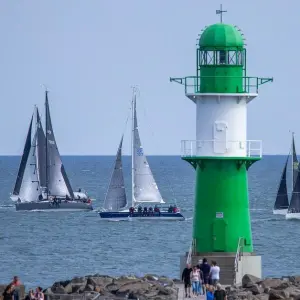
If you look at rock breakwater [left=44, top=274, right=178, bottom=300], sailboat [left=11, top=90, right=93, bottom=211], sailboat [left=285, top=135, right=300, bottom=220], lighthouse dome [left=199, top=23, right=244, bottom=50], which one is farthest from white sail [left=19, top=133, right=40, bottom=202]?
lighthouse dome [left=199, top=23, right=244, bottom=50]

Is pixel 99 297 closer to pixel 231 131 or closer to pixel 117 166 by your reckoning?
pixel 231 131

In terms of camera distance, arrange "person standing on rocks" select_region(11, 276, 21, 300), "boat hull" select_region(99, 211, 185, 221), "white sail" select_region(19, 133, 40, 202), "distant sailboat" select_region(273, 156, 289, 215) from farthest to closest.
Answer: "white sail" select_region(19, 133, 40, 202)
"distant sailboat" select_region(273, 156, 289, 215)
"boat hull" select_region(99, 211, 185, 221)
"person standing on rocks" select_region(11, 276, 21, 300)

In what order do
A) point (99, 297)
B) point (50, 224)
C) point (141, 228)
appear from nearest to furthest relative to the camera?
point (99, 297), point (141, 228), point (50, 224)

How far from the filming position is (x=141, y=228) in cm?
8400

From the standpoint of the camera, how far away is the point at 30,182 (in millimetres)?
107688

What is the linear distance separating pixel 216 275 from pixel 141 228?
55915 mm

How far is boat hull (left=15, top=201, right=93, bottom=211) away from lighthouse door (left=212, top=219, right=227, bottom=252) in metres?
74.8

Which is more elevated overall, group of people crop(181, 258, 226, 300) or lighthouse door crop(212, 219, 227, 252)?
lighthouse door crop(212, 219, 227, 252)

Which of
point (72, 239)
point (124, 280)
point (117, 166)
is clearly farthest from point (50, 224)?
point (124, 280)

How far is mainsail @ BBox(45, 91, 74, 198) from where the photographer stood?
10644 centimetres

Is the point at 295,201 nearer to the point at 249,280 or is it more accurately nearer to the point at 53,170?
the point at 53,170

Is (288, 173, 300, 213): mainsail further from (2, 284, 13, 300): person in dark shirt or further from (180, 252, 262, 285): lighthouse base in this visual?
(2, 284, 13, 300): person in dark shirt

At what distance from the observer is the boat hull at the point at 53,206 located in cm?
10394

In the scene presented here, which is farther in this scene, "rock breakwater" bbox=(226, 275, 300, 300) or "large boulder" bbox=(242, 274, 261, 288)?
"large boulder" bbox=(242, 274, 261, 288)
